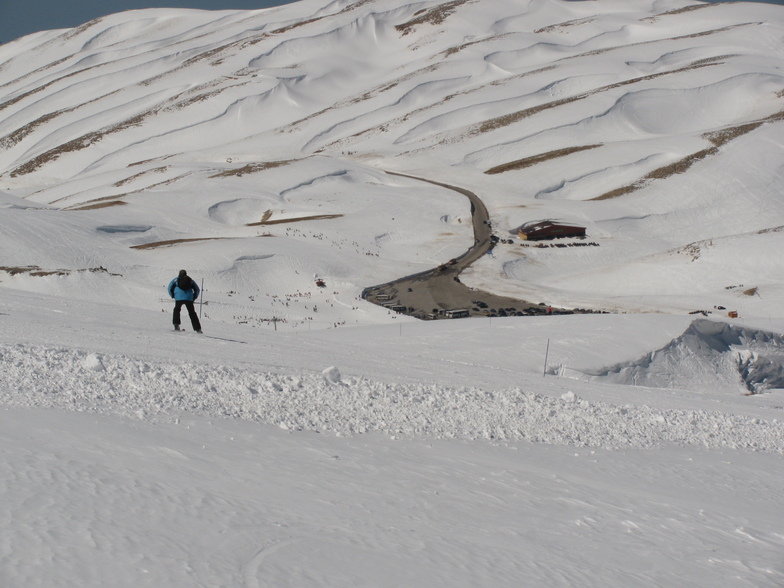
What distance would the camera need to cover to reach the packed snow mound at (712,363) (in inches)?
857

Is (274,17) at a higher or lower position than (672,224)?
higher

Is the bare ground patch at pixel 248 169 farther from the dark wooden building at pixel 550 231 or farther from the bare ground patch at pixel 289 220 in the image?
the dark wooden building at pixel 550 231

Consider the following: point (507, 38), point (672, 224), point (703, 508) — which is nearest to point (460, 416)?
point (703, 508)

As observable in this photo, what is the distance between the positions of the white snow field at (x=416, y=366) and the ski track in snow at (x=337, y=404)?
0.19 feet

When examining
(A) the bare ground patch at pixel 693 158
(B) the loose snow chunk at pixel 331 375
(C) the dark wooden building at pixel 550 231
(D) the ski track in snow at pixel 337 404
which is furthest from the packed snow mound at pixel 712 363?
(A) the bare ground patch at pixel 693 158

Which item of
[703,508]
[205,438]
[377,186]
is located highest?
[205,438]

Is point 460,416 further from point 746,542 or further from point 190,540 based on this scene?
point 190,540

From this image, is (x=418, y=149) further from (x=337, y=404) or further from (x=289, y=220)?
(x=337, y=404)

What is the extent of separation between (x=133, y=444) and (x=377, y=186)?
73360 millimetres

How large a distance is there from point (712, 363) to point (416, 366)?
44.1ft

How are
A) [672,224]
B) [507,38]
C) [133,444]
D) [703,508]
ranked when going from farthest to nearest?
[507,38]
[672,224]
[703,508]
[133,444]

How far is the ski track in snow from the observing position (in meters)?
8.81

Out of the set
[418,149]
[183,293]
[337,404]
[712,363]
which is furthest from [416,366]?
[418,149]

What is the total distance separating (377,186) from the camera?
79438 mm
